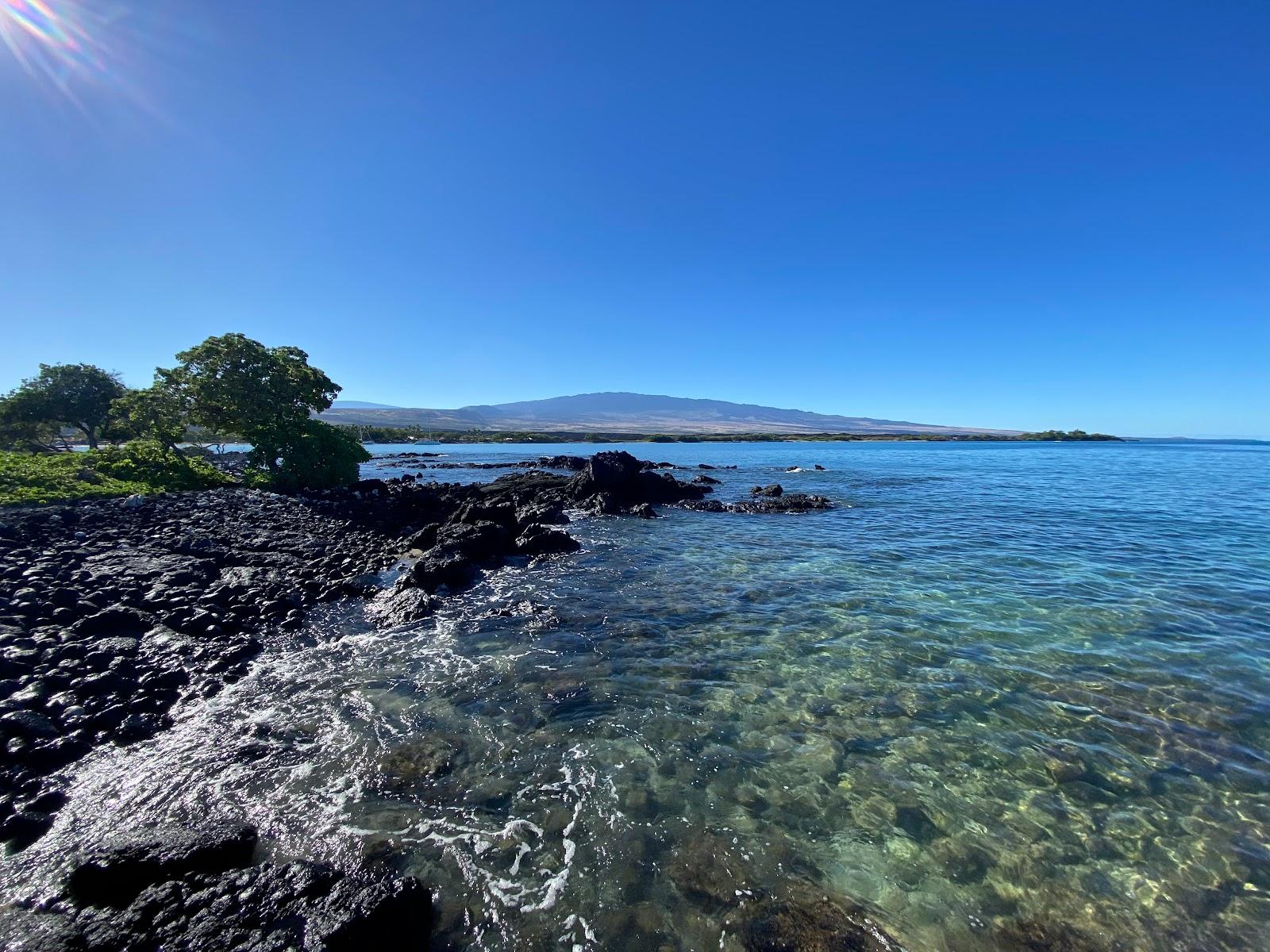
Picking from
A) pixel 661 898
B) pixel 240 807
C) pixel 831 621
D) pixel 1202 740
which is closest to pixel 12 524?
pixel 240 807

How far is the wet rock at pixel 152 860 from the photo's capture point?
445cm

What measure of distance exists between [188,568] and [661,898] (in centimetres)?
1563

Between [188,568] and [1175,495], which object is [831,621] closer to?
[188,568]

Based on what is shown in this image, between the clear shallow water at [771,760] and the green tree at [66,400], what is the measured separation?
5984 cm

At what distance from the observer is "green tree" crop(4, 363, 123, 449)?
1853 inches

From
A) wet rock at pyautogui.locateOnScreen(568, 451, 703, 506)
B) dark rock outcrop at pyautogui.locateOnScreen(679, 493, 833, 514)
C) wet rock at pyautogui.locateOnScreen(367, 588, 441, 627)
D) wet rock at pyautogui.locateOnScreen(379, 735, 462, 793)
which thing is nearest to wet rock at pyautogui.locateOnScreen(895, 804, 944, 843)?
wet rock at pyautogui.locateOnScreen(379, 735, 462, 793)

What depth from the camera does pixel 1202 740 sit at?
23.5ft

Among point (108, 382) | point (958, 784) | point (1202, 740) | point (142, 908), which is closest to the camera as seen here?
Result: point (142, 908)

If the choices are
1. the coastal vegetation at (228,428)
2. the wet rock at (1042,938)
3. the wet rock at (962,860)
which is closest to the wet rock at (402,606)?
the wet rock at (962,860)

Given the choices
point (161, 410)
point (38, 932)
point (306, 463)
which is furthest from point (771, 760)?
point (161, 410)

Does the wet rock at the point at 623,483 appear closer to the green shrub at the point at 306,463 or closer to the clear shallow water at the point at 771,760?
the green shrub at the point at 306,463

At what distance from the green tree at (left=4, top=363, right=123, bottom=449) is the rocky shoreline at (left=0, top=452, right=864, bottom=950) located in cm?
3875

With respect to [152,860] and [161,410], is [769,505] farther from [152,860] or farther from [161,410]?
[161,410]

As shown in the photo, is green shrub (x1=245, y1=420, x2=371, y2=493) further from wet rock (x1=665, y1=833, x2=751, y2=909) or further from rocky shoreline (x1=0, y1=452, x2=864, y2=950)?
wet rock (x1=665, y1=833, x2=751, y2=909)
